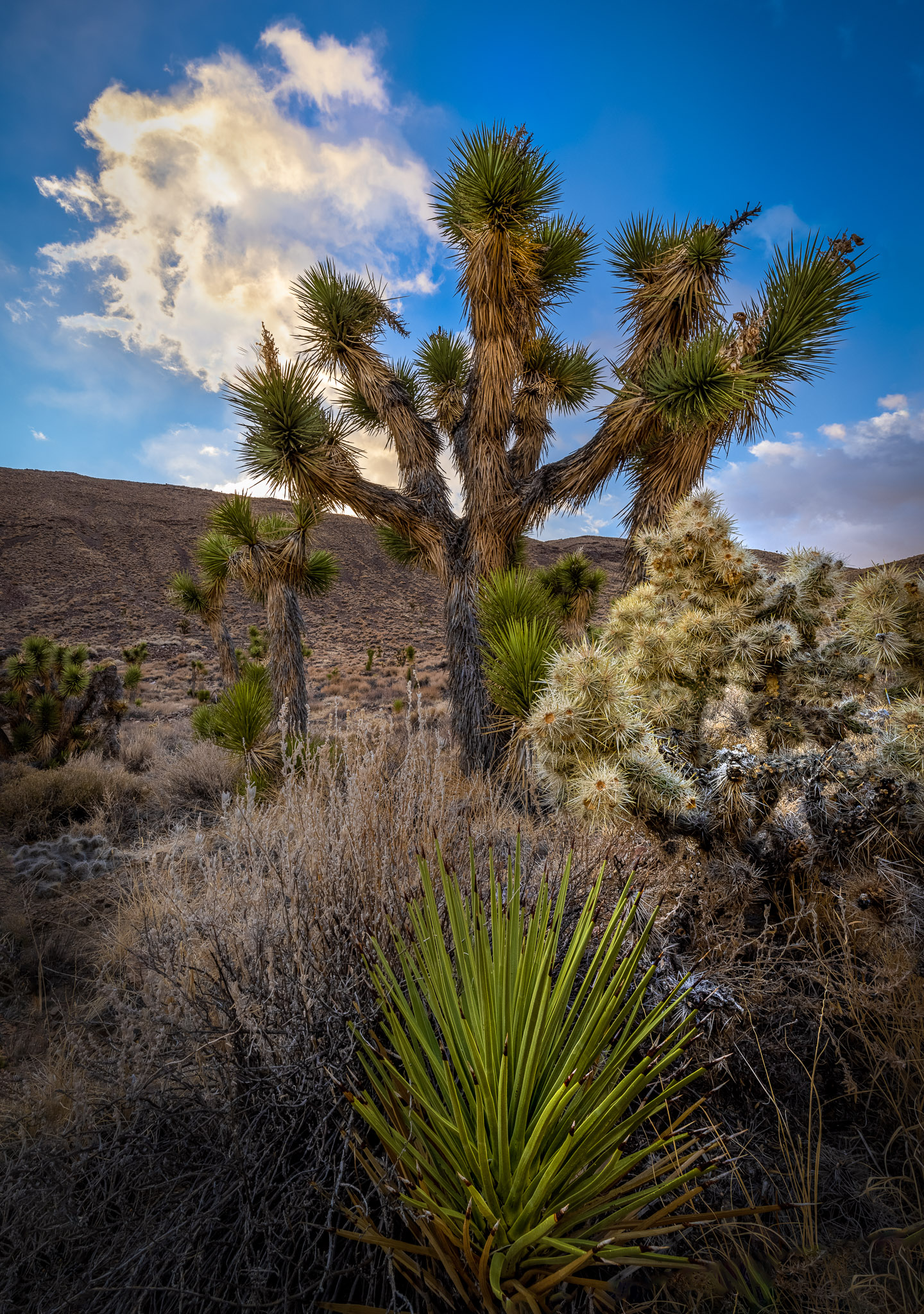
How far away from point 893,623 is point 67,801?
7.63m

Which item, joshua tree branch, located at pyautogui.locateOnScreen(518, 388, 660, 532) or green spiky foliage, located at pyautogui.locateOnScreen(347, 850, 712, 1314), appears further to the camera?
joshua tree branch, located at pyautogui.locateOnScreen(518, 388, 660, 532)

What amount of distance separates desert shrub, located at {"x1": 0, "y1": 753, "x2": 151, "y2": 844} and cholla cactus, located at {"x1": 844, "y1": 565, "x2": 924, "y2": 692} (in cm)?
663

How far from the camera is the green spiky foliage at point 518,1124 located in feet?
3.10

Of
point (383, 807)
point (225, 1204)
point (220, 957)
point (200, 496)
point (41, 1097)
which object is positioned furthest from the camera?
point (200, 496)

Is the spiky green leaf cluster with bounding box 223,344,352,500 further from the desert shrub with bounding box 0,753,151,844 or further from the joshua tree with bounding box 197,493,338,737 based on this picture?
the desert shrub with bounding box 0,753,151,844

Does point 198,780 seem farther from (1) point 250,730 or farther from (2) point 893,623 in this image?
(2) point 893,623

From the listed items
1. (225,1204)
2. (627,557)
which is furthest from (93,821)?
(627,557)

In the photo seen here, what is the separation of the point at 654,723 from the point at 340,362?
18.9 ft

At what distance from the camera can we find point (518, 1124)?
43.0 inches

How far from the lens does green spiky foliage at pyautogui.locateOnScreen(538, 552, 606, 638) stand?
930 centimetres

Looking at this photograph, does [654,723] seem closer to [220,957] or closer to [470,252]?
[220,957]

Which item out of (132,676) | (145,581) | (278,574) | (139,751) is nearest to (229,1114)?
(278,574)

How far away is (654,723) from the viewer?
330 centimetres

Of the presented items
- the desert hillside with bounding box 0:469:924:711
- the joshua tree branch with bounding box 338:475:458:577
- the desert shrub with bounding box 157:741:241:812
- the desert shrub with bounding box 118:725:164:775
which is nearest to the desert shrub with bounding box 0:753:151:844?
the desert shrub with bounding box 157:741:241:812
